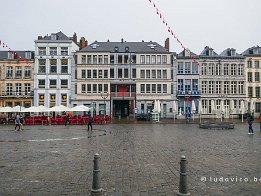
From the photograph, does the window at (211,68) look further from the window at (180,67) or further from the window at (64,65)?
the window at (64,65)

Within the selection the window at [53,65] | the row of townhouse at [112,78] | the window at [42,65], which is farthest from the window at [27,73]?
the window at [53,65]

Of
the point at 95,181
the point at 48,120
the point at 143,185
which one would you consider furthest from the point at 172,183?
the point at 48,120

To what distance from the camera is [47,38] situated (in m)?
54.8

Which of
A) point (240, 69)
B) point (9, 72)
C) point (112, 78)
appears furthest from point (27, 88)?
point (240, 69)

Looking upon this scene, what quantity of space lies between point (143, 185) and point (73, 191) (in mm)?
1783

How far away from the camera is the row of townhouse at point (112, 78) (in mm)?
53562

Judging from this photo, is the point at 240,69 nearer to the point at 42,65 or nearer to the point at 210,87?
the point at 210,87

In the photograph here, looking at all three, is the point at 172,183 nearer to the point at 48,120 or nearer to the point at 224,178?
the point at 224,178

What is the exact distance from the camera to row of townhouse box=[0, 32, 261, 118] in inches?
2109

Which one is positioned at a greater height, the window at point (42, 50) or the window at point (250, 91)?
the window at point (42, 50)

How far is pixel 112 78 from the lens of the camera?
53.9 m

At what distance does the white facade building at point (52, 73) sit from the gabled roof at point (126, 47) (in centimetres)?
447

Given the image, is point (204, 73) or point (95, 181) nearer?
point (95, 181)

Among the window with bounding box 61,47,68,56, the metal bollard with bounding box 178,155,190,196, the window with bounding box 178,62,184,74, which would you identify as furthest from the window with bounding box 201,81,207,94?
the metal bollard with bounding box 178,155,190,196
